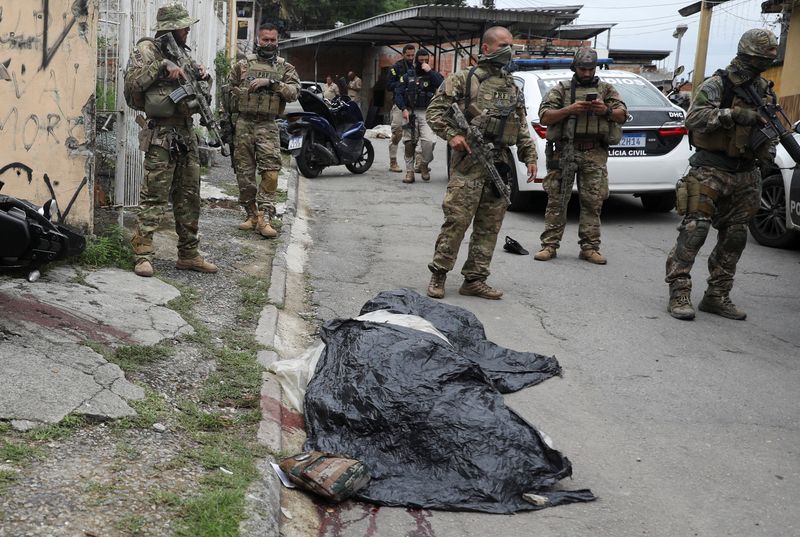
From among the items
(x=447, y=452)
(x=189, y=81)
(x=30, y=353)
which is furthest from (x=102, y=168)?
(x=447, y=452)

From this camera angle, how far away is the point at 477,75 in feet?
22.2

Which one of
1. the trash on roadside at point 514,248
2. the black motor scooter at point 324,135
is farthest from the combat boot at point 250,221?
the black motor scooter at point 324,135

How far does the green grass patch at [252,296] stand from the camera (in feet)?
19.6

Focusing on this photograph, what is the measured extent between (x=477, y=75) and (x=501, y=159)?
0.67m

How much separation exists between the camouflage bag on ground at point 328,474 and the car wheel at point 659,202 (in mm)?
8213

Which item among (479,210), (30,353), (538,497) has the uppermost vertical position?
(479,210)

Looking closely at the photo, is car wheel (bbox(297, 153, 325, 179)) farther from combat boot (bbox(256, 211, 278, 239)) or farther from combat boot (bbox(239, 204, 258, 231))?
→ combat boot (bbox(256, 211, 278, 239))

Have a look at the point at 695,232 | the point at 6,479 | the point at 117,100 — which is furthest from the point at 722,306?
the point at 6,479

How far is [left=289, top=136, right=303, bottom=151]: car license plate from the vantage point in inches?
509

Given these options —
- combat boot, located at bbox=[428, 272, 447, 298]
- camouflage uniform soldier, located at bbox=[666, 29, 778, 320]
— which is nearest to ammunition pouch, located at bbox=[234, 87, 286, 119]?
combat boot, located at bbox=[428, 272, 447, 298]

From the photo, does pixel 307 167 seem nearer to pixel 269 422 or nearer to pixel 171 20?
pixel 171 20

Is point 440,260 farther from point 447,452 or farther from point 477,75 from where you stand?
point 447,452

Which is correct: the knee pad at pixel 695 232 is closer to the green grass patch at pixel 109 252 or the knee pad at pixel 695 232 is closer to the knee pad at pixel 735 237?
the knee pad at pixel 735 237

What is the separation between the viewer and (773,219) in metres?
9.25
